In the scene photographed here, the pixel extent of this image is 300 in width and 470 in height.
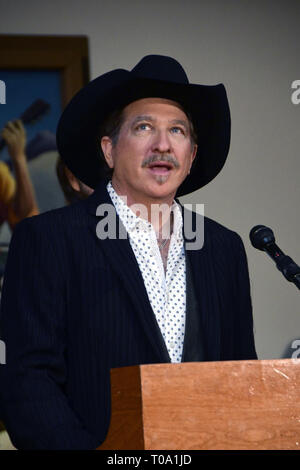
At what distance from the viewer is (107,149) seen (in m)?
2.52

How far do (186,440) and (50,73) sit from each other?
3057 millimetres

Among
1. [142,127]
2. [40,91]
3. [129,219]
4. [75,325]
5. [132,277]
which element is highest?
[40,91]

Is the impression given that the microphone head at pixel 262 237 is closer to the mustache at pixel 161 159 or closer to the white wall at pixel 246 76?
the mustache at pixel 161 159

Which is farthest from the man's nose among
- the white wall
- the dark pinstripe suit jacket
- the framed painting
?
the white wall

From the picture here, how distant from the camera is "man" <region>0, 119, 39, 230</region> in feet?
13.3

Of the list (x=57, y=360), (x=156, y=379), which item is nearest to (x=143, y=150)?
(x=57, y=360)

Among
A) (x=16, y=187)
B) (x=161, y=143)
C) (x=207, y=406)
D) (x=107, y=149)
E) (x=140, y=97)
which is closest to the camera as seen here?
(x=207, y=406)

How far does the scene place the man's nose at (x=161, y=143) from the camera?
228 centimetres

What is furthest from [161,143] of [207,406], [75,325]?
[207,406]

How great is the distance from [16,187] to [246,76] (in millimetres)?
1392

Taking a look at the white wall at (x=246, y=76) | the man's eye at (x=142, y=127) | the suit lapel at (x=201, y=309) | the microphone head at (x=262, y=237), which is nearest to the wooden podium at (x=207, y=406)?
the microphone head at (x=262, y=237)

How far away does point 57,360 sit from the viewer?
192cm

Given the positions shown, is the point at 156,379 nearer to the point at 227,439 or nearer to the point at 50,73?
the point at 227,439

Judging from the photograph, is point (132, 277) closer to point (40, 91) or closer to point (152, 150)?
point (152, 150)
